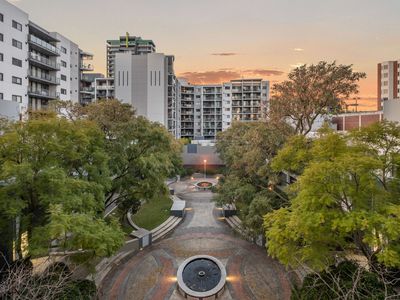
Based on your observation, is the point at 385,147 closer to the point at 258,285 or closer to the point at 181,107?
the point at 258,285

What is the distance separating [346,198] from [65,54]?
151 feet

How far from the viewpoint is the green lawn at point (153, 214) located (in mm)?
24975

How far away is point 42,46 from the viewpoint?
37562 mm

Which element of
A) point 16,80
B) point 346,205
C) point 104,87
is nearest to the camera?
point 346,205

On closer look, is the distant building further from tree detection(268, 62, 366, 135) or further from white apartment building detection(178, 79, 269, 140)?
tree detection(268, 62, 366, 135)

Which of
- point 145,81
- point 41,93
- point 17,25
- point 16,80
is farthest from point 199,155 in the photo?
point 17,25

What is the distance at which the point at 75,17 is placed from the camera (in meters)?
35.6

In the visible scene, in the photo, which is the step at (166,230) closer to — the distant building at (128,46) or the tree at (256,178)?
the tree at (256,178)

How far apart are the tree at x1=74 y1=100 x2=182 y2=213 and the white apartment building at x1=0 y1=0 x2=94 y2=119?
43.8 feet

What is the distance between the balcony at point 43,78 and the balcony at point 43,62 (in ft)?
3.57

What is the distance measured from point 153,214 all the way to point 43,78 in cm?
2506

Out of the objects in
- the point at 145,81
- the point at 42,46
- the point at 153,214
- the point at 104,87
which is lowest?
the point at 153,214

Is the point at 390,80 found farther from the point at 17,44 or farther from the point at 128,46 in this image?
the point at 17,44

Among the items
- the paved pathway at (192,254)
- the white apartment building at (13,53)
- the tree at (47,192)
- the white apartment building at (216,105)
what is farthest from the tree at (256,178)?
the white apartment building at (216,105)
